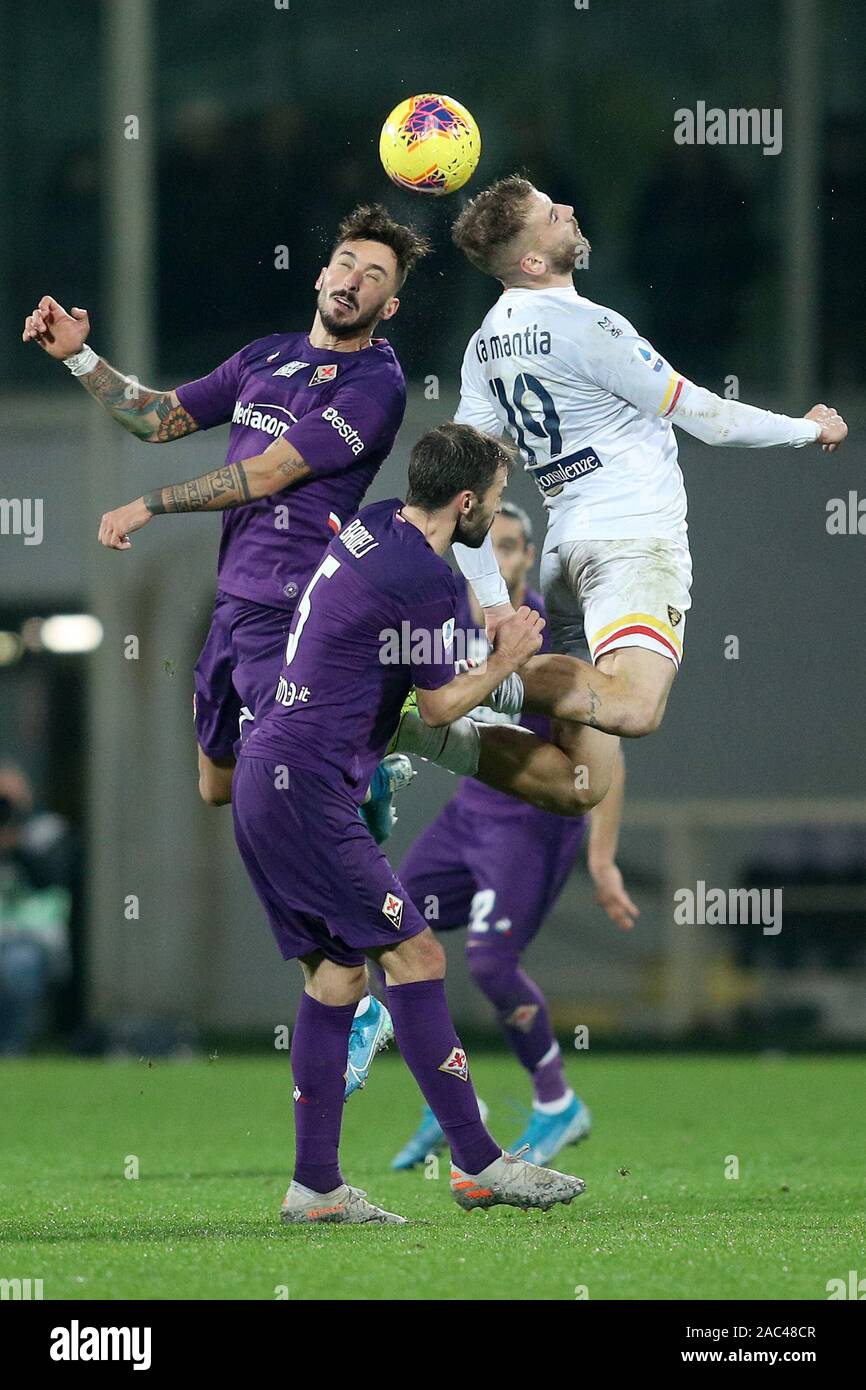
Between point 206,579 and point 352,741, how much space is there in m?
9.22

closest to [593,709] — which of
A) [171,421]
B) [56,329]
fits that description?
[171,421]

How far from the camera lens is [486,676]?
5680 mm

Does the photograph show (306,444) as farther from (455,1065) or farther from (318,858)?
(455,1065)

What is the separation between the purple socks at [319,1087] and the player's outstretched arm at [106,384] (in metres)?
2.01

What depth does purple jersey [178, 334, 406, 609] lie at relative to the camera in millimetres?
6242

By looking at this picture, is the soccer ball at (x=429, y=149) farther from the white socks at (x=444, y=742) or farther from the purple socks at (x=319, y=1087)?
the purple socks at (x=319, y=1087)

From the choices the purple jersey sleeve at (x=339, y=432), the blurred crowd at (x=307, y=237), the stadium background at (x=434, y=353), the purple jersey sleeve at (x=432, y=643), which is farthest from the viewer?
the blurred crowd at (x=307, y=237)

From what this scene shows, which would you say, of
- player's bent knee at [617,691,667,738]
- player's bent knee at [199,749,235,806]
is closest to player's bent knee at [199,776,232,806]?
player's bent knee at [199,749,235,806]

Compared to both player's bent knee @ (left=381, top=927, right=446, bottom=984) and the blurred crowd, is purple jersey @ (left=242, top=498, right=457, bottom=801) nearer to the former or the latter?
player's bent knee @ (left=381, top=927, right=446, bottom=984)

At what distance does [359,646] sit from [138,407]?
159cm

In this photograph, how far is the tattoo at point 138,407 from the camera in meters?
6.72

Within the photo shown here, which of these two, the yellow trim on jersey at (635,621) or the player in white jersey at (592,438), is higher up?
the player in white jersey at (592,438)

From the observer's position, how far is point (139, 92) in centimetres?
1491

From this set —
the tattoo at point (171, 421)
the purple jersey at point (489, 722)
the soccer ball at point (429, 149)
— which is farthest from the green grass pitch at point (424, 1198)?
the soccer ball at point (429, 149)
